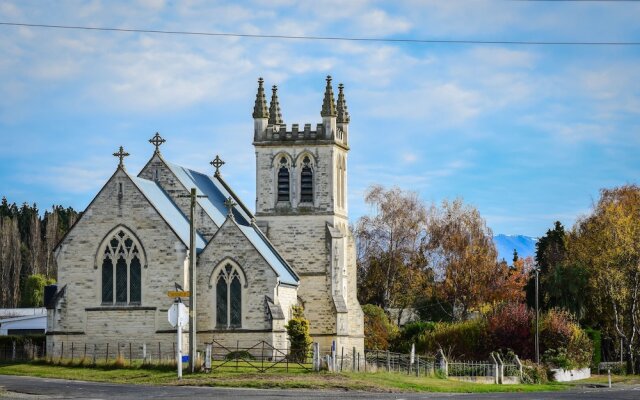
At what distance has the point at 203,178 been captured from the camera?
67188mm

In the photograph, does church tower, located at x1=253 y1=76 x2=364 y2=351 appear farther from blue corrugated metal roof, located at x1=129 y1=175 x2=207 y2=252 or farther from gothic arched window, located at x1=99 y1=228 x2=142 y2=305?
gothic arched window, located at x1=99 y1=228 x2=142 y2=305

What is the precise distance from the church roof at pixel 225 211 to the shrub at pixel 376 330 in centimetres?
1343

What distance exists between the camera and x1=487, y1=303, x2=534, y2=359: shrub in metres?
65.2

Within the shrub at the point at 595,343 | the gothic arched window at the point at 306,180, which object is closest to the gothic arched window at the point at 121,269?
the gothic arched window at the point at 306,180

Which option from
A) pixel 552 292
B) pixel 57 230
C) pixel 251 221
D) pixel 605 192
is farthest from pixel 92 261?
pixel 57 230

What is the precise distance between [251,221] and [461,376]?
16.6 metres

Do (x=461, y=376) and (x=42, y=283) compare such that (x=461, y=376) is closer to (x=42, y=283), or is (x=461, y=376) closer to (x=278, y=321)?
(x=278, y=321)

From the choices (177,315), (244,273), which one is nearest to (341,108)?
(244,273)

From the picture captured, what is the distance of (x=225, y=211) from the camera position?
213 feet

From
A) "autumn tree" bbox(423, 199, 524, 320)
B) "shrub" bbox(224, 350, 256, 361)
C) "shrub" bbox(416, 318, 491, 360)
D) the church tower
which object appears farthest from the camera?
"autumn tree" bbox(423, 199, 524, 320)

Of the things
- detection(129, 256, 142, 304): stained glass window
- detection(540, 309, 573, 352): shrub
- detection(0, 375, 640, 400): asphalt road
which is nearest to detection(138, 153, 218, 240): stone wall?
detection(129, 256, 142, 304): stained glass window

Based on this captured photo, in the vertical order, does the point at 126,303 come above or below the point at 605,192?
below

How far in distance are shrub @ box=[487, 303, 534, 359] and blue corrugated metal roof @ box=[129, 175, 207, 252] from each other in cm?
1810

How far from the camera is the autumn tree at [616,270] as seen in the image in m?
70.0
